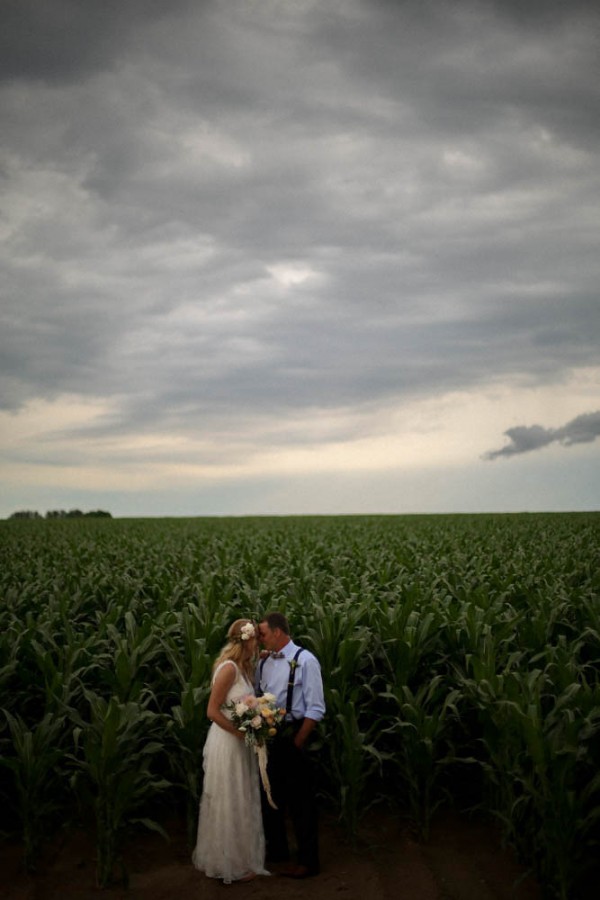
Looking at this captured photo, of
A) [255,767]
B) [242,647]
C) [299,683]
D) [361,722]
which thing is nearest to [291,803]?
[255,767]

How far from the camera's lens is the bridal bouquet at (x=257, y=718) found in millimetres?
4961

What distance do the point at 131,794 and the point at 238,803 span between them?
766mm

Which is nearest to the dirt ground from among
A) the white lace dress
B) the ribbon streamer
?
the white lace dress

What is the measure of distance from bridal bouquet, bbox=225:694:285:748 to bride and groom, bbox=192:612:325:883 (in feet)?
0.54

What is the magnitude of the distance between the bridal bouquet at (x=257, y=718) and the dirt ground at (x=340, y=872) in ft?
3.77

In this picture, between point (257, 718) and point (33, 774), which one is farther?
point (33, 774)

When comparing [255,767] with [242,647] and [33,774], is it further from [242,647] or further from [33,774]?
[33,774]

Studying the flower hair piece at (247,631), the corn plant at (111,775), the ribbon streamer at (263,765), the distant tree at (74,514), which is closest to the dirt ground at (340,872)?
the corn plant at (111,775)

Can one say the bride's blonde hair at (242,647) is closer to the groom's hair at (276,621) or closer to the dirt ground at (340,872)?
the groom's hair at (276,621)

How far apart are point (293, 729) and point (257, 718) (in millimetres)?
589

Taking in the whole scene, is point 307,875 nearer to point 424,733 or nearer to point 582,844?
point 424,733

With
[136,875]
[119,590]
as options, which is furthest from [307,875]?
[119,590]

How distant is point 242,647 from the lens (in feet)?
Result: 17.6

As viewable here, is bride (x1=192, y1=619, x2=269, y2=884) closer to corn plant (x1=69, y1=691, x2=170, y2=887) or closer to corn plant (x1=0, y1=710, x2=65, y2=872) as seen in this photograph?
corn plant (x1=69, y1=691, x2=170, y2=887)
